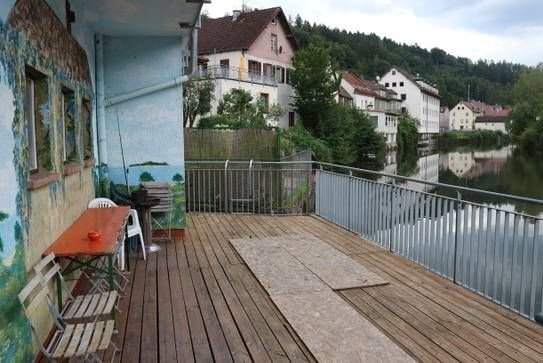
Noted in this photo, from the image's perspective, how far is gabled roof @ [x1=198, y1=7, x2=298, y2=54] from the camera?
100ft

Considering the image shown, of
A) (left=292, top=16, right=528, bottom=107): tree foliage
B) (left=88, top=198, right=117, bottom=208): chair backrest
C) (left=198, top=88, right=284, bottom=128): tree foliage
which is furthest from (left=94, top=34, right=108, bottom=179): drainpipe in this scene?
(left=292, top=16, right=528, bottom=107): tree foliage

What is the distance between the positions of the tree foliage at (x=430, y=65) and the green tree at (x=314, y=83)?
23.3 m

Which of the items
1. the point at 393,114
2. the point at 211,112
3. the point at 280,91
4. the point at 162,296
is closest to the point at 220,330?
the point at 162,296

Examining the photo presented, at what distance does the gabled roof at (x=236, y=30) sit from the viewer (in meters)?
30.5

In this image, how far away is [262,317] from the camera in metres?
4.01

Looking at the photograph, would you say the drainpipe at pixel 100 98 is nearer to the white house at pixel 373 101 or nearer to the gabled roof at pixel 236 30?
the gabled roof at pixel 236 30

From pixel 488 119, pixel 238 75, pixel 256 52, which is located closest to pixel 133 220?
pixel 238 75

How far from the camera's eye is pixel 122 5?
17.2 feet

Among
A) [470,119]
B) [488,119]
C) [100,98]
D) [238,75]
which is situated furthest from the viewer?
[488,119]

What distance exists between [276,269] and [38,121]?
283 centimetres

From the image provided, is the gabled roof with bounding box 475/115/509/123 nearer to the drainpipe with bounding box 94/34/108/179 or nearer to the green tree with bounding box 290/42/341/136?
the green tree with bounding box 290/42/341/136

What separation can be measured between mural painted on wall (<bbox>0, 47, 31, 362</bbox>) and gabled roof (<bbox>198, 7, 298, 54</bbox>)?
92.1 ft

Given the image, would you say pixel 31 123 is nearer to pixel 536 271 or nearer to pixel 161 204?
pixel 161 204

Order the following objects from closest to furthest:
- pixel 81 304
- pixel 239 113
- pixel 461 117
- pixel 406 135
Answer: pixel 81 304 → pixel 239 113 → pixel 406 135 → pixel 461 117
